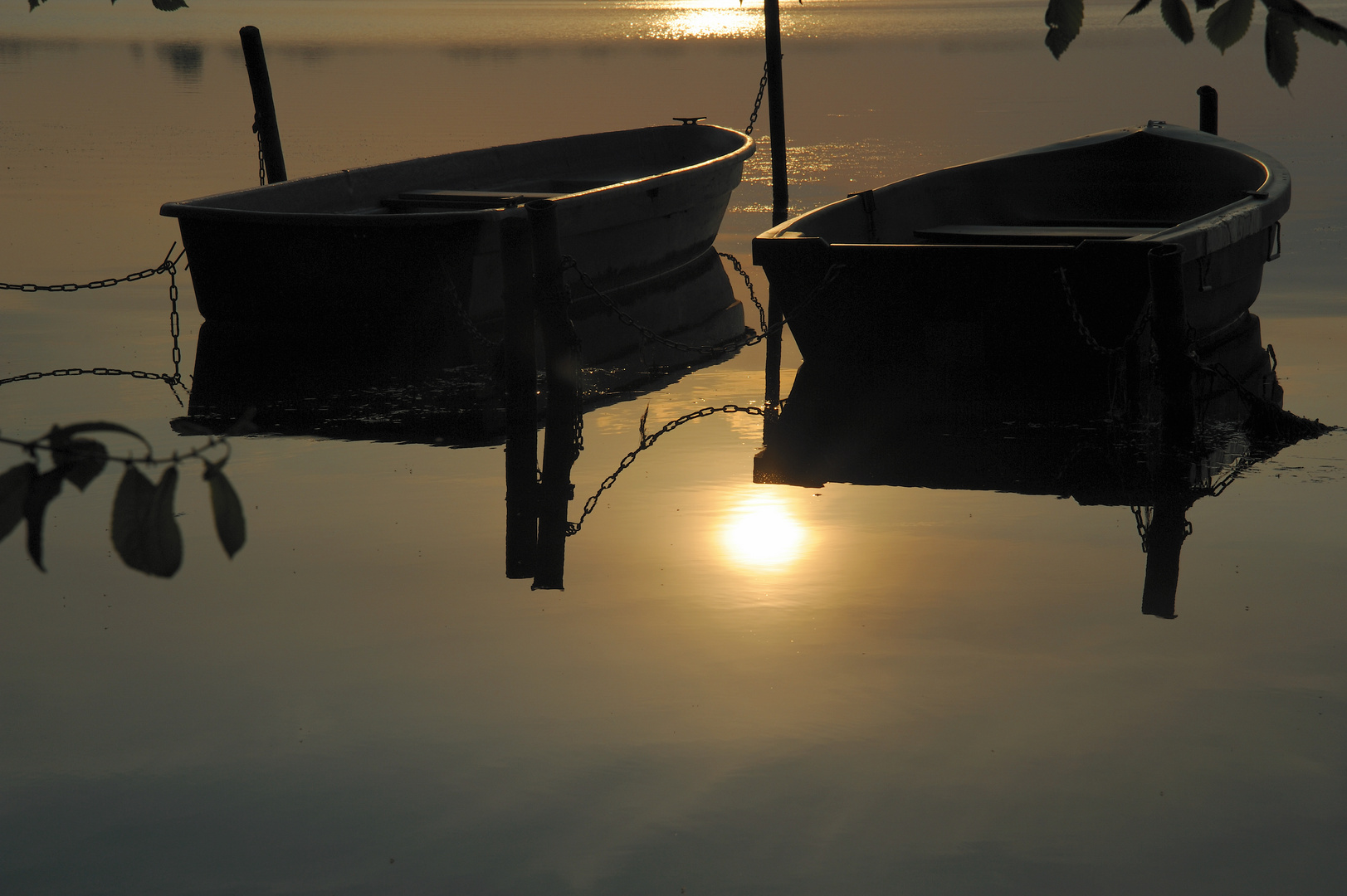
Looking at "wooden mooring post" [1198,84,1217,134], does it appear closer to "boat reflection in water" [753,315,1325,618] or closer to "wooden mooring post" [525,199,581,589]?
"boat reflection in water" [753,315,1325,618]

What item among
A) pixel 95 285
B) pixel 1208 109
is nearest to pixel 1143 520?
pixel 95 285

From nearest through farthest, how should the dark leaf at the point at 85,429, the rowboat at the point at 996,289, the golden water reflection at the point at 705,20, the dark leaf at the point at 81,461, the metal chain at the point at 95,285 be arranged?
the dark leaf at the point at 85,429
the dark leaf at the point at 81,461
the rowboat at the point at 996,289
the metal chain at the point at 95,285
the golden water reflection at the point at 705,20

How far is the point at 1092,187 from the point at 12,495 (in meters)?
12.0

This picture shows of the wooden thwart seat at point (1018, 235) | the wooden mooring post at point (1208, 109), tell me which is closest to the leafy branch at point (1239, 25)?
the wooden thwart seat at point (1018, 235)

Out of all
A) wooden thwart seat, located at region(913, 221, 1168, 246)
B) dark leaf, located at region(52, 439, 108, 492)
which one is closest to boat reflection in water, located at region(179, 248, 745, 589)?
wooden thwart seat, located at region(913, 221, 1168, 246)

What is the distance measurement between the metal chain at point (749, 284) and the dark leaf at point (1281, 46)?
936 cm

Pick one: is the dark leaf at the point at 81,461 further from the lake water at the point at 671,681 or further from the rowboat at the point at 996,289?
the rowboat at the point at 996,289

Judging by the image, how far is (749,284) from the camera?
44.1ft

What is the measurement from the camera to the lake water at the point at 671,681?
152 inches

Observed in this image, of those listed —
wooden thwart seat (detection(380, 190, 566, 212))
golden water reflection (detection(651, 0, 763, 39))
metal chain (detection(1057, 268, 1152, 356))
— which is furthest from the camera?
golden water reflection (detection(651, 0, 763, 39))

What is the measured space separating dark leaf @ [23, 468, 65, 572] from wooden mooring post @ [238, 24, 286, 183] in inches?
487

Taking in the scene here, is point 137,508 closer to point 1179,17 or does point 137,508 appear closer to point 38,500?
point 38,500

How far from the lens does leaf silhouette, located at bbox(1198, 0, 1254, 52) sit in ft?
7.14

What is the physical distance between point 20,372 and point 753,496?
207 inches
